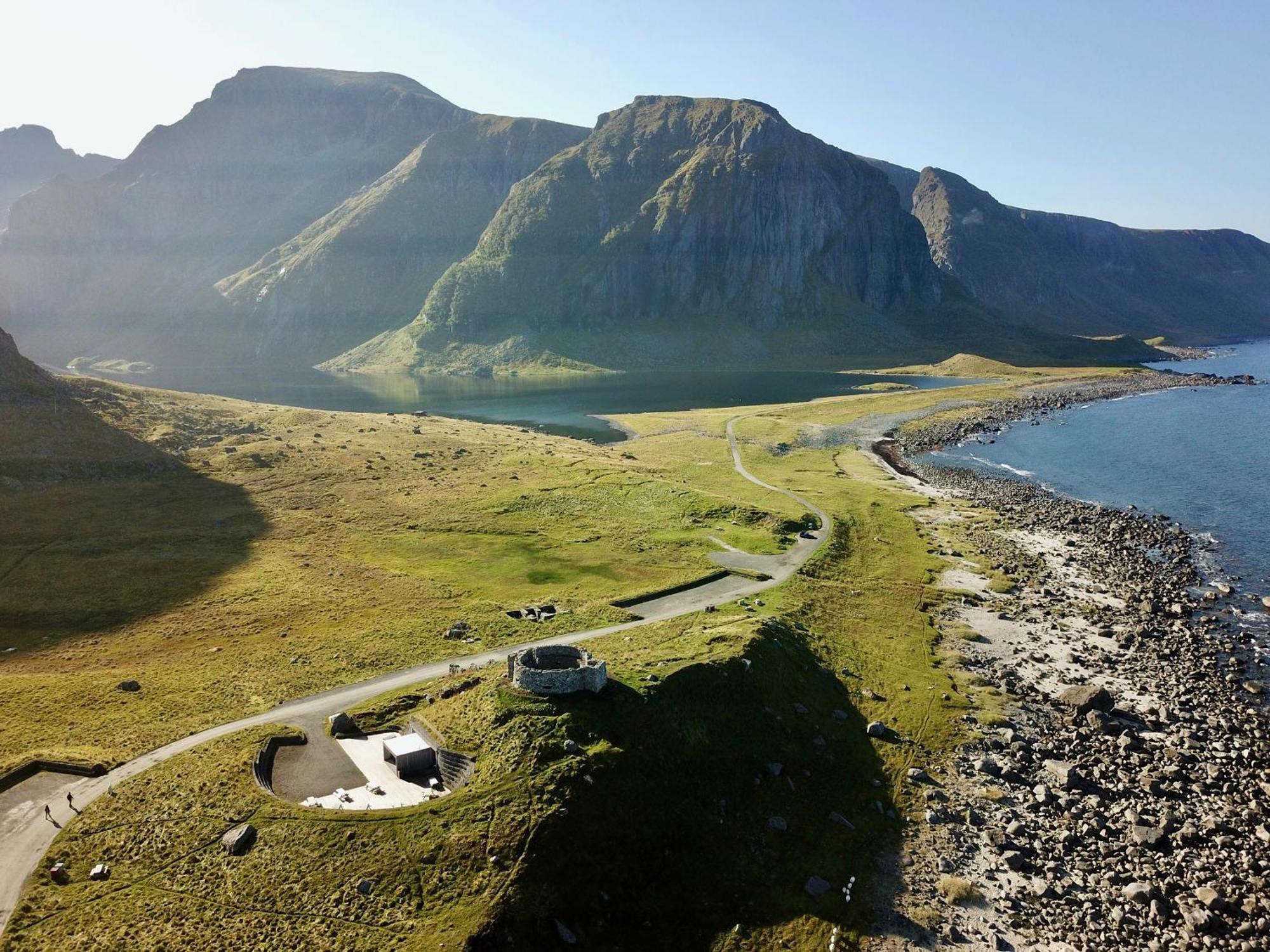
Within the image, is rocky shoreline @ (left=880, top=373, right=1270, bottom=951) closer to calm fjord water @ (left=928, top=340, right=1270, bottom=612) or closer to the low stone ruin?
calm fjord water @ (left=928, top=340, right=1270, bottom=612)

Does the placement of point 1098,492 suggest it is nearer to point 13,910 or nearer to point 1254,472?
point 1254,472

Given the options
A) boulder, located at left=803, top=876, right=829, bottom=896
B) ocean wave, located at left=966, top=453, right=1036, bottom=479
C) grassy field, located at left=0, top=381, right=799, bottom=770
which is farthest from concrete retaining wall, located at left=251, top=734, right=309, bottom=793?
ocean wave, located at left=966, top=453, right=1036, bottom=479

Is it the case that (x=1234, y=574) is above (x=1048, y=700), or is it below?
above

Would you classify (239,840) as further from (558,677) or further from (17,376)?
(17,376)

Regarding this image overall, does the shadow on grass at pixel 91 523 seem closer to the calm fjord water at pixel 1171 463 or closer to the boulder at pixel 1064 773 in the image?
the boulder at pixel 1064 773

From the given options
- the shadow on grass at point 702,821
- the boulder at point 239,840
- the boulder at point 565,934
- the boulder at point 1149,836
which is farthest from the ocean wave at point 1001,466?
the boulder at point 239,840

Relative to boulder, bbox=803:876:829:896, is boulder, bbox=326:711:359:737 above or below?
above

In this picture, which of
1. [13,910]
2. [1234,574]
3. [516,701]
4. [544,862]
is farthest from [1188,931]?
[1234,574]
